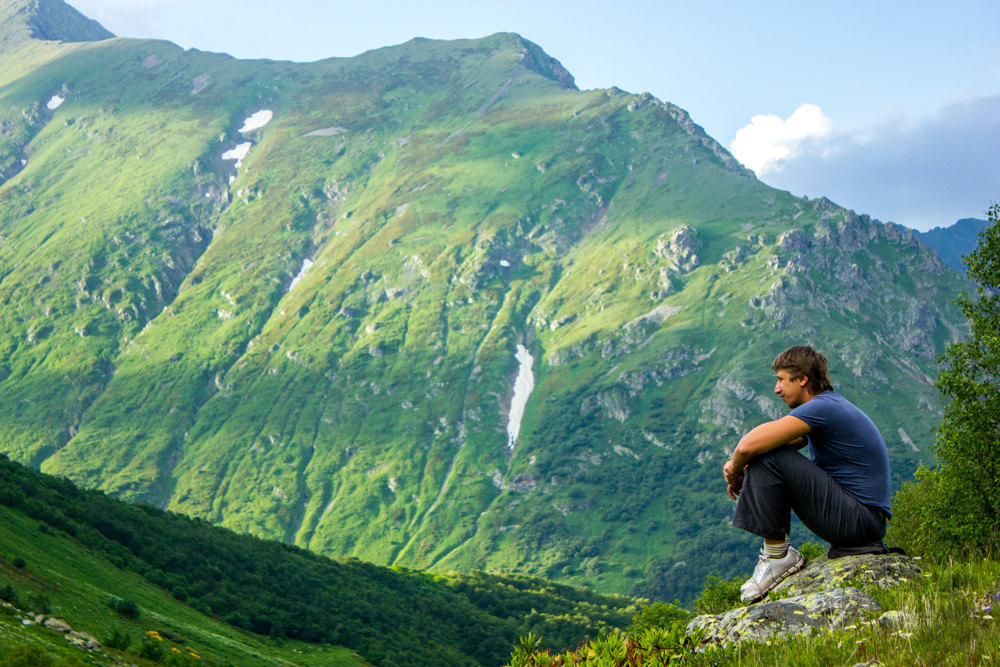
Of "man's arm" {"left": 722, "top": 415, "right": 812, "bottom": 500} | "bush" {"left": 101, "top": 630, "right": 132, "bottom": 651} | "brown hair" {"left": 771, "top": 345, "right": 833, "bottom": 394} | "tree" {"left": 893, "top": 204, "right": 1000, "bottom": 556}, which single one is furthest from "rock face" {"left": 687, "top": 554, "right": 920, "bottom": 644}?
"bush" {"left": 101, "top": 630, "right": 132, "bottom": 651}

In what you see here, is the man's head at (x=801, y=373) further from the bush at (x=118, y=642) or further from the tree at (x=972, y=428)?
the bush at (x=118, y=642)

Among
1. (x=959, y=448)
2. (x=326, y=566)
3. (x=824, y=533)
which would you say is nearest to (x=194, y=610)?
(x=326, y=566)

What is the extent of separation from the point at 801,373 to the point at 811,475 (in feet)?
4.42

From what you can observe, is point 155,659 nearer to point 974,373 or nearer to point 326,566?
point 974,373

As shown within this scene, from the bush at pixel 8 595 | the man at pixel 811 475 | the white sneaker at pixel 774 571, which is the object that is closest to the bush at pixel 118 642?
the bush at pixel 8 595

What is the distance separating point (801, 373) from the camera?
8828 millimetres

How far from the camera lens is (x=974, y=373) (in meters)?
26.0

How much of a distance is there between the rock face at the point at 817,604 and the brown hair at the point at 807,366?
2.19 metres

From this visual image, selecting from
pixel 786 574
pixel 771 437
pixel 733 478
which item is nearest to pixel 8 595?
pixel 733 478

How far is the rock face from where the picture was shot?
6.98 m

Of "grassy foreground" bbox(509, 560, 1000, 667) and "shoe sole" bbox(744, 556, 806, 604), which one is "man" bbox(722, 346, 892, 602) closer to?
"shoe sole" bbox(744, 556, 806, 604)

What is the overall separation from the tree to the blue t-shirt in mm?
14145

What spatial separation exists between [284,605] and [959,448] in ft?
295

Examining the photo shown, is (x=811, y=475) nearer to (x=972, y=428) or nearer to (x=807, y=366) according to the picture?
(x=807, y=366)
